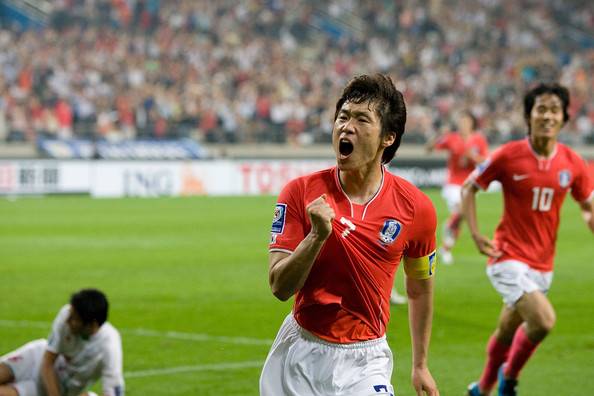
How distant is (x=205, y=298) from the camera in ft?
44.0

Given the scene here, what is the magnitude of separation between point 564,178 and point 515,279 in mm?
943

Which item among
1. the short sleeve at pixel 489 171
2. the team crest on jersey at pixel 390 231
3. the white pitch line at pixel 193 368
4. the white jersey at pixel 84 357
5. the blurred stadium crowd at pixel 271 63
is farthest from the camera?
the blurred stadium crowd at pixel 271 63

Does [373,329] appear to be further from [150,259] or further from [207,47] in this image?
[207,47]

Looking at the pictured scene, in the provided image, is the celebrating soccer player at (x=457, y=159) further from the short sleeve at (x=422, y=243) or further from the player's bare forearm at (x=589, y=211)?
the short sleeve at (x=422, y=243)

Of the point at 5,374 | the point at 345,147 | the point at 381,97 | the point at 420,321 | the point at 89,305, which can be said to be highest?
the point at 381,97

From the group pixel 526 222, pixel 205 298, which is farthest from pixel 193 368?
pixel 205 298

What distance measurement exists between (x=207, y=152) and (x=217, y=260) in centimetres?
1534

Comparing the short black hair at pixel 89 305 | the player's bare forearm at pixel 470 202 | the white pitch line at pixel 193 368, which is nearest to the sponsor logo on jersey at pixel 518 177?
the player's bare forearm at pixel 470 202

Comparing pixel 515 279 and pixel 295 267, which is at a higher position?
pixel 295 267

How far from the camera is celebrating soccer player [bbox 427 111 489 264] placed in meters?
16.6

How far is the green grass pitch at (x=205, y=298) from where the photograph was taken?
9.09 meters

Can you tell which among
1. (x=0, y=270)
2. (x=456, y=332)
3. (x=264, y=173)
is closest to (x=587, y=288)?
(x=456, y=332)

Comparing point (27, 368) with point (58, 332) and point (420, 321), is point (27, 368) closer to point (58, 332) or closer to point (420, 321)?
point (58, 332)

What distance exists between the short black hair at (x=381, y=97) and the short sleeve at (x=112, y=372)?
351cm
